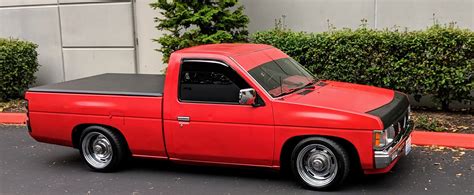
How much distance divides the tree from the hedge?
102cm

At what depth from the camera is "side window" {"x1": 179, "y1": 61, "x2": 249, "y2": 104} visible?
553cm

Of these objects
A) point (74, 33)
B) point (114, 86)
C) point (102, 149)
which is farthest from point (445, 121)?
point (74, 33)

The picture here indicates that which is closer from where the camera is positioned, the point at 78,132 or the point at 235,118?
the point at 235,118

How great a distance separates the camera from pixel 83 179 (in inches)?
239

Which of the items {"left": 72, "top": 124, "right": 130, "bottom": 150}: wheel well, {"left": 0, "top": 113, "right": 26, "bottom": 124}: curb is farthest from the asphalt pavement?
{"left": 0, "top": 113, "right": 26, "bottom": 124}: curb

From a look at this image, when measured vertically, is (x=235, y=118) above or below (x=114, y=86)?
below

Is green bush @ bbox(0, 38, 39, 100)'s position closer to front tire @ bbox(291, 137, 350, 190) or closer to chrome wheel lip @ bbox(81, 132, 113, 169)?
chrome wheel lip @ bbox(81, 132, 113, 169)

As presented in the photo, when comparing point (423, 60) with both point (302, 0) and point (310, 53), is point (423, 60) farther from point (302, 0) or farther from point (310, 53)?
point (302, 0)

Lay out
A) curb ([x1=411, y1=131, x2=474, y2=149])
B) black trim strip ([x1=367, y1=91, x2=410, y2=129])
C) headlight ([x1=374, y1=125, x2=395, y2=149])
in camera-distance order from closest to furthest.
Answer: headlight ([x1=374, y1=125, x2=395, y2=149]) → black trim strip ([x1=367, y1=91, x2=410, y2=129]) → curb ([x1=411, y1=131, x2=474, y2=149])

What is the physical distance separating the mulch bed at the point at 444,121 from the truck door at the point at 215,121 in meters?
3.37

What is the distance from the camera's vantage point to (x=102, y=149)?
20.5ft

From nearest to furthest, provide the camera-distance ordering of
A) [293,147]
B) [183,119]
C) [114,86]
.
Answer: [293,147] → [183,119] → [114,86]

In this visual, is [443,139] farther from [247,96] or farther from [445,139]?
[247,96]

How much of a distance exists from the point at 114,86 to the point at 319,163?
2.83m
